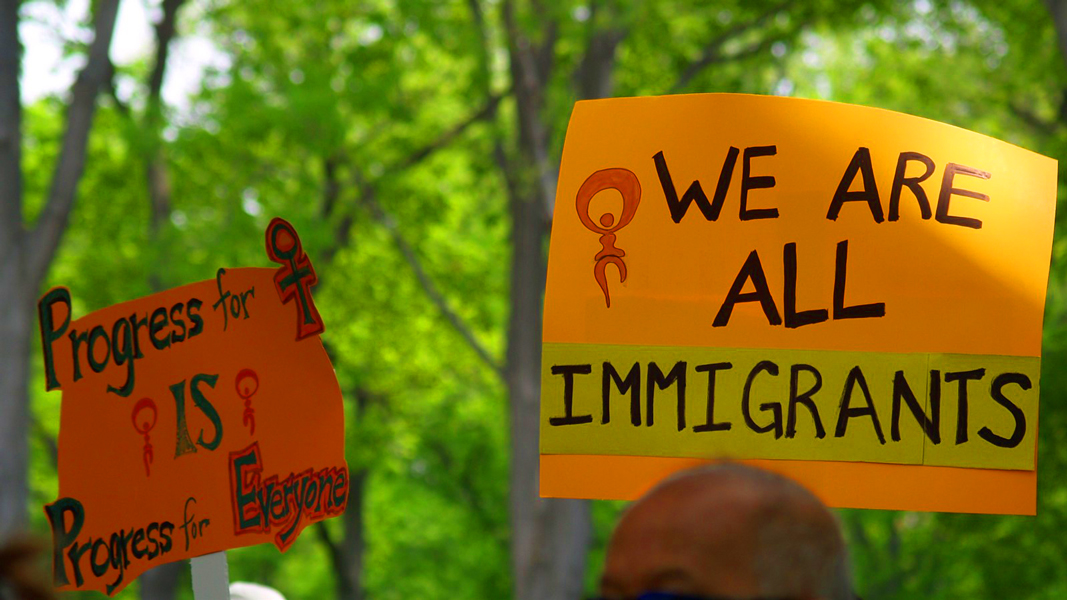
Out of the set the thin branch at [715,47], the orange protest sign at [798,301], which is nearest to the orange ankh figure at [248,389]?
the orange protest sign at [798,301]

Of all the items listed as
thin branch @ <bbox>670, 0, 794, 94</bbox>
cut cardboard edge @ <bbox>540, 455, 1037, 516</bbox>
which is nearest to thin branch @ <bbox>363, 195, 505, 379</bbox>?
thin branch @ <bbox>670, 0, 794, 94</bbox>

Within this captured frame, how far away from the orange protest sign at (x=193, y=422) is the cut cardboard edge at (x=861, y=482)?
751 millimetres

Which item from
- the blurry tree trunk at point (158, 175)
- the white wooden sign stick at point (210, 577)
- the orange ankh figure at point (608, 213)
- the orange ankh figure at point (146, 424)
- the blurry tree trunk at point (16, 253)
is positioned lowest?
the white wooden sign stick at point (210, 577)

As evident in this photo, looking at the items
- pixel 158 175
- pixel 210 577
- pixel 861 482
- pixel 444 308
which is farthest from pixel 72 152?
pixel 861 482

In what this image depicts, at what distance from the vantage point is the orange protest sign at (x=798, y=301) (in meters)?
2.91

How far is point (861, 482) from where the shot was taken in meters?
2.93

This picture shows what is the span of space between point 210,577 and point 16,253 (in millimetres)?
4772

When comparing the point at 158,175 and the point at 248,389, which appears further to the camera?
the point at 158,175


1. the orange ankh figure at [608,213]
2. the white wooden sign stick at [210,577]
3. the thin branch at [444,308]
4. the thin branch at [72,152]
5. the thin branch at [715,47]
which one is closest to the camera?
the orange ankh figure at [608,213]

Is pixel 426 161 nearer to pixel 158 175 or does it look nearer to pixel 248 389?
pixel 158 175

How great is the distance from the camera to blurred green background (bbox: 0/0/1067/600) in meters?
9.77

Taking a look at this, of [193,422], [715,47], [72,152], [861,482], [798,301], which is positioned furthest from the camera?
[715,47]

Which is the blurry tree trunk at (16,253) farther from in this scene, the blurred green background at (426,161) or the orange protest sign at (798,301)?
the orange protest sign at (798,301)

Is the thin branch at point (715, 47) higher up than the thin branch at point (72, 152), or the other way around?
the thin branch at point (715, 47)
